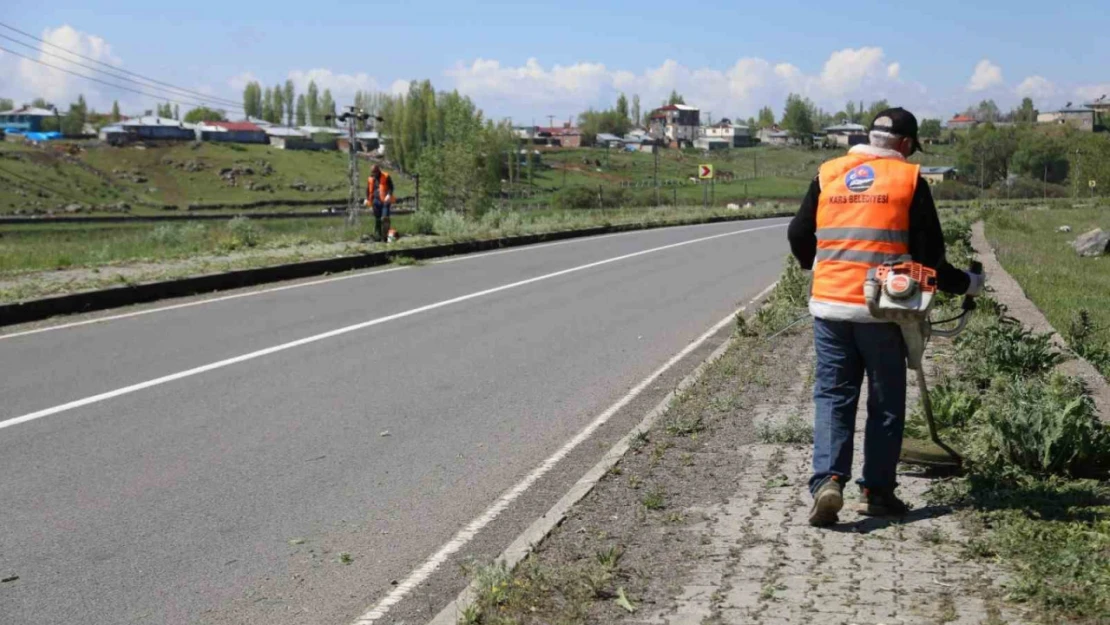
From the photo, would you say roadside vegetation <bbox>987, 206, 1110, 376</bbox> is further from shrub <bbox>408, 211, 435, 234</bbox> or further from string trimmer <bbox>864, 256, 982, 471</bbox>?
shrub <bbox>408, 211, 435, 234</bbox>

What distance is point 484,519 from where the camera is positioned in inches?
263

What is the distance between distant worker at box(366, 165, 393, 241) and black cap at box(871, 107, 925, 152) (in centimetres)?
2094

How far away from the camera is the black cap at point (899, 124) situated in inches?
233

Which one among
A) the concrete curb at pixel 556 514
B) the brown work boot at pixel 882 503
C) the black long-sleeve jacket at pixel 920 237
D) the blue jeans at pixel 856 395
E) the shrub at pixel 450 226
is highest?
the black long-sleeve jacket at pixel 920 237

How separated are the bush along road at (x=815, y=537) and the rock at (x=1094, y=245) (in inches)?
900

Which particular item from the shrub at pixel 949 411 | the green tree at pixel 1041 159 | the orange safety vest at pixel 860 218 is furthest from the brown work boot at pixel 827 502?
the green tree at pixel 1041 159

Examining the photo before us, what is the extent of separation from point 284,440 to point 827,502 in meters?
3.96

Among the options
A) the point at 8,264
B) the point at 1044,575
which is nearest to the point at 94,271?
the point at 8,264

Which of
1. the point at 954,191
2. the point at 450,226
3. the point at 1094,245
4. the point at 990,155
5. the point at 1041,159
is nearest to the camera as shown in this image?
the point at 1094,245

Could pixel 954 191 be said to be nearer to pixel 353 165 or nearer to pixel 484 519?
pixel 353 165

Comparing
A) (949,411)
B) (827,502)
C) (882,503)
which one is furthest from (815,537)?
(949,411)

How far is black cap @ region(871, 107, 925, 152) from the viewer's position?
5930 millimetres

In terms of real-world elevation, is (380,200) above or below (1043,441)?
above

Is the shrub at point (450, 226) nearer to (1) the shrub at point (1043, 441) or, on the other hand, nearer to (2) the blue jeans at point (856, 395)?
(1) the shrub at point (1043, 441)
